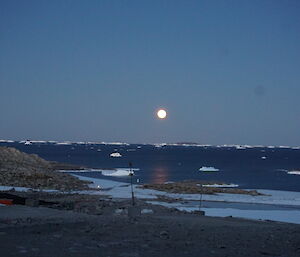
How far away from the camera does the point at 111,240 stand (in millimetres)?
11281

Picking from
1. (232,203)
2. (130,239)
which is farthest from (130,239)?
(232,203)

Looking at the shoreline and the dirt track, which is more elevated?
the dirt track

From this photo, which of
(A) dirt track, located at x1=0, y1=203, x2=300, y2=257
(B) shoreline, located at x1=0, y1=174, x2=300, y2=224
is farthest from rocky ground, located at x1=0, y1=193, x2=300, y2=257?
(B) shoreline, located at x1=0, y1=174, x2=300, y2=224

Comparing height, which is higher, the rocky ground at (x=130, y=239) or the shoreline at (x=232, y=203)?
the rocky ground at (x=130, y=239)

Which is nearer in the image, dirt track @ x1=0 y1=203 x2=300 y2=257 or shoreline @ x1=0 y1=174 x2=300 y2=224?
dirt track @ x1=0 y1=203 x2=300 y2=257

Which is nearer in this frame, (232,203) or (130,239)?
(130,239)

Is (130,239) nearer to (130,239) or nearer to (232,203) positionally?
(130,239)

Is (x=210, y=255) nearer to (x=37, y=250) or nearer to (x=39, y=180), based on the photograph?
(x=37, y=250)

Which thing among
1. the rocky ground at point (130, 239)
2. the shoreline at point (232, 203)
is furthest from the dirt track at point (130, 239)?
the shoreline at point (232, 203)

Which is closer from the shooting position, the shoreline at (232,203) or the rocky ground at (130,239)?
the rocky ground at (130,239)

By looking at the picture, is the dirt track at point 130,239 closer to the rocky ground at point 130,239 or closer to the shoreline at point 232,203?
the rocky ground at point 130,239

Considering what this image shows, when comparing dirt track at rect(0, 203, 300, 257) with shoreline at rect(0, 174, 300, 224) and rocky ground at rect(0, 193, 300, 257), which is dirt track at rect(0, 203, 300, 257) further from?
shoreline at rect(0, 174, 300, 224)

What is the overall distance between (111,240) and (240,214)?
16.2 metres

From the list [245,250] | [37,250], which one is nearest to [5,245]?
[37,250]
